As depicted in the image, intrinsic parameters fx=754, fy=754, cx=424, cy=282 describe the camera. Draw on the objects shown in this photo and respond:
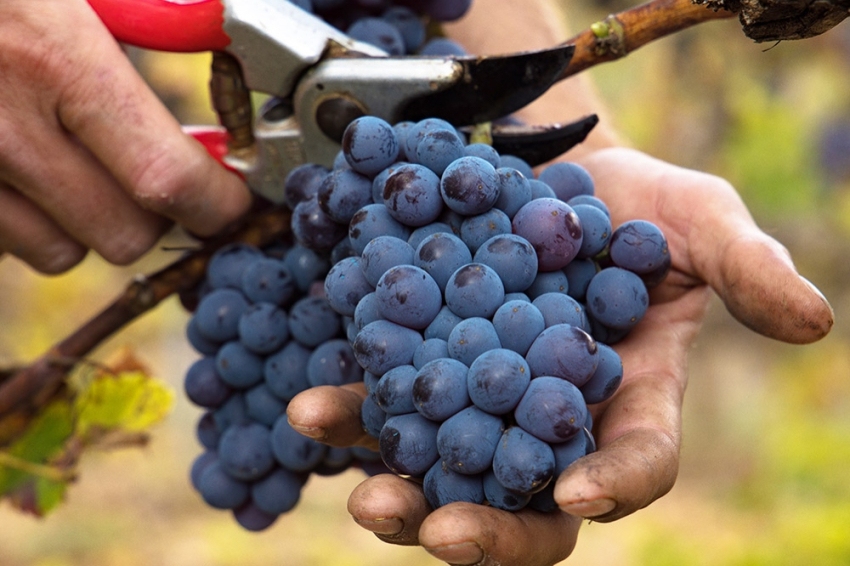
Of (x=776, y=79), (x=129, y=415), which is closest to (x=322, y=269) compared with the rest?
(x=129, y=415)

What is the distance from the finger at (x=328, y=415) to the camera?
0.87 metres

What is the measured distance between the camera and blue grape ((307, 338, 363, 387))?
106 centimetres

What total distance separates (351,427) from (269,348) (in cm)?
26

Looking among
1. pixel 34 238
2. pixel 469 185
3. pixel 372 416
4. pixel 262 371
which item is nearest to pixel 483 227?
pixel 469 185

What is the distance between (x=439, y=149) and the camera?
34.8 inches

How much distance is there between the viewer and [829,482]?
2.91m

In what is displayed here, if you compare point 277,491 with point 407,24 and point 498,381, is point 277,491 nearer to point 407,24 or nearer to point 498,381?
point 498,381

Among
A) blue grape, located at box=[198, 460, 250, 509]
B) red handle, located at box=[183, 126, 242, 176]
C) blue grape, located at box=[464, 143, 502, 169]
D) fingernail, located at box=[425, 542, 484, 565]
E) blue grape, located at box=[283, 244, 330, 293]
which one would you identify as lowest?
blue grape, located at box=[198, 460, 250, 509]

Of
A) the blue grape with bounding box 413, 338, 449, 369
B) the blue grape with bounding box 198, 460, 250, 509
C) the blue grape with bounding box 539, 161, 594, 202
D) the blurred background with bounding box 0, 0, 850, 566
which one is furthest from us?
the blurred background with bounding box 0, 0, 850, 566

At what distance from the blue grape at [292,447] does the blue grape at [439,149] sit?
0.48m

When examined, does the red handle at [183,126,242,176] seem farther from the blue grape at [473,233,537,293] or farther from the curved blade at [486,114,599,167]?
the blue grape at [473,233,537,293]

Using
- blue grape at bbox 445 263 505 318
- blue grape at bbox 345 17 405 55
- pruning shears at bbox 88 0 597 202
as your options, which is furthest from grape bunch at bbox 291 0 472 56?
blue grape at bbox 445 263 505 318

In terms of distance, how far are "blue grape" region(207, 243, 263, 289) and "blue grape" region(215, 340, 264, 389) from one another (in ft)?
0.33

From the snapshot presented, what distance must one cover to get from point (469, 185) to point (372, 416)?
298 millimetres
